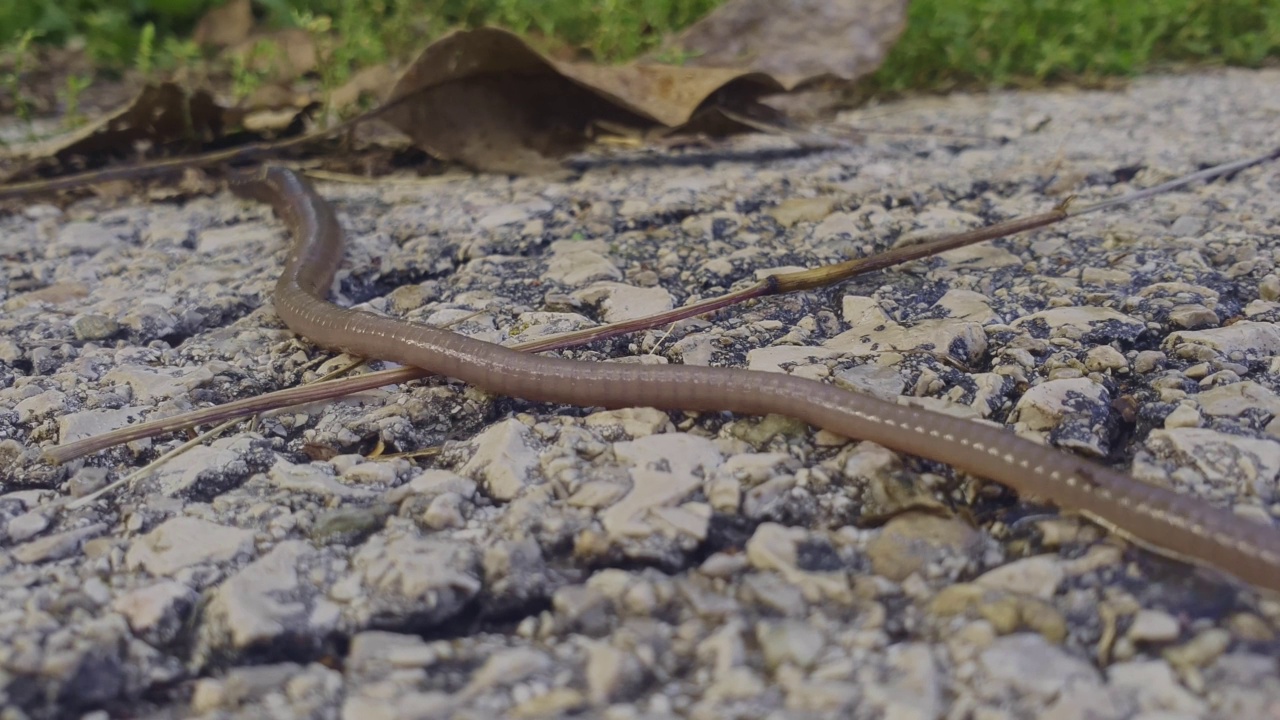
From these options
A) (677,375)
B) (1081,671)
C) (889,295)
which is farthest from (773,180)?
(1081,671)

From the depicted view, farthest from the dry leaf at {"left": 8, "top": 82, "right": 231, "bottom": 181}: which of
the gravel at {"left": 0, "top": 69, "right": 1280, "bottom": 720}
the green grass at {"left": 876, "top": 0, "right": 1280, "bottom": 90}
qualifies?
the green grass at {"left": 876, "top": 0, "right": 1280, "bottom": 90}

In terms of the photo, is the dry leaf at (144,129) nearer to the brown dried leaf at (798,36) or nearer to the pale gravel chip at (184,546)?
the brown dried leaf at (798,36)

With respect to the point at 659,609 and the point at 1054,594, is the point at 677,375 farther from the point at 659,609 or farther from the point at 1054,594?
the point at 1054,594

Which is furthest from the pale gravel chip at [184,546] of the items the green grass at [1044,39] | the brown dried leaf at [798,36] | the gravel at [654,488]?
the green grass at [1044,39]

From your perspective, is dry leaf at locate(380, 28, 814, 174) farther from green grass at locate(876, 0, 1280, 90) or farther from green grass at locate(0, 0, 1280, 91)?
green grass at locate(876, 0, 1280, 90)

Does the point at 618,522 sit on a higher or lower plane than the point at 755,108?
lower

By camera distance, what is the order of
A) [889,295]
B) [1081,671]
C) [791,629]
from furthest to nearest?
[889,295], [791,629], [1081,671]
